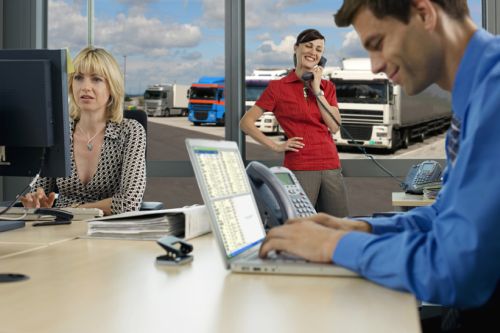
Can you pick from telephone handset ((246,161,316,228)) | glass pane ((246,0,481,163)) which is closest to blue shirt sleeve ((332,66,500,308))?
telephone handset ((246,161,316,228))

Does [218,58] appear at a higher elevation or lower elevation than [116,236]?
higher

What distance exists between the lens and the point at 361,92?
4.50 meters

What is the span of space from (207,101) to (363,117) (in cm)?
114

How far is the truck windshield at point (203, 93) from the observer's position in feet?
15.3

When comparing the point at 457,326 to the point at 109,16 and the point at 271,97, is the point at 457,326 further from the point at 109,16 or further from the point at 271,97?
the point at 109,16

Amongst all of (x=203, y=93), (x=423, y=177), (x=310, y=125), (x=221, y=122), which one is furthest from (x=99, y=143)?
(x=203, y=93)

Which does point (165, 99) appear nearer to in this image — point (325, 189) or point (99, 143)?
point (325, 189)

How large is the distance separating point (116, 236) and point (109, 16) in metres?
3.41

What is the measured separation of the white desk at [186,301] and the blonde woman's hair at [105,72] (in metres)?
1.42

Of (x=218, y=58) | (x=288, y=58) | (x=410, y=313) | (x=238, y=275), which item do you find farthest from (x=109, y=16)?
(x=410, y=313)

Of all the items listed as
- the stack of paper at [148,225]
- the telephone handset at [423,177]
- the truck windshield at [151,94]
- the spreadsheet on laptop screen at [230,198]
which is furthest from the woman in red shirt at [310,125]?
the spreadsheet on laptop screen at [230,198]

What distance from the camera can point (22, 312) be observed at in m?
1.00

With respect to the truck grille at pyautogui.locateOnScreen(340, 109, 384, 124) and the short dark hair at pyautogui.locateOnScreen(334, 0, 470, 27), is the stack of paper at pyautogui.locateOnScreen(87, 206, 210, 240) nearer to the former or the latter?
the short dark hair at pyautogui.locateOnScreen(334, 0, 470, 27)

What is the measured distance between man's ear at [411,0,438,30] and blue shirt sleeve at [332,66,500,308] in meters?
0.15
